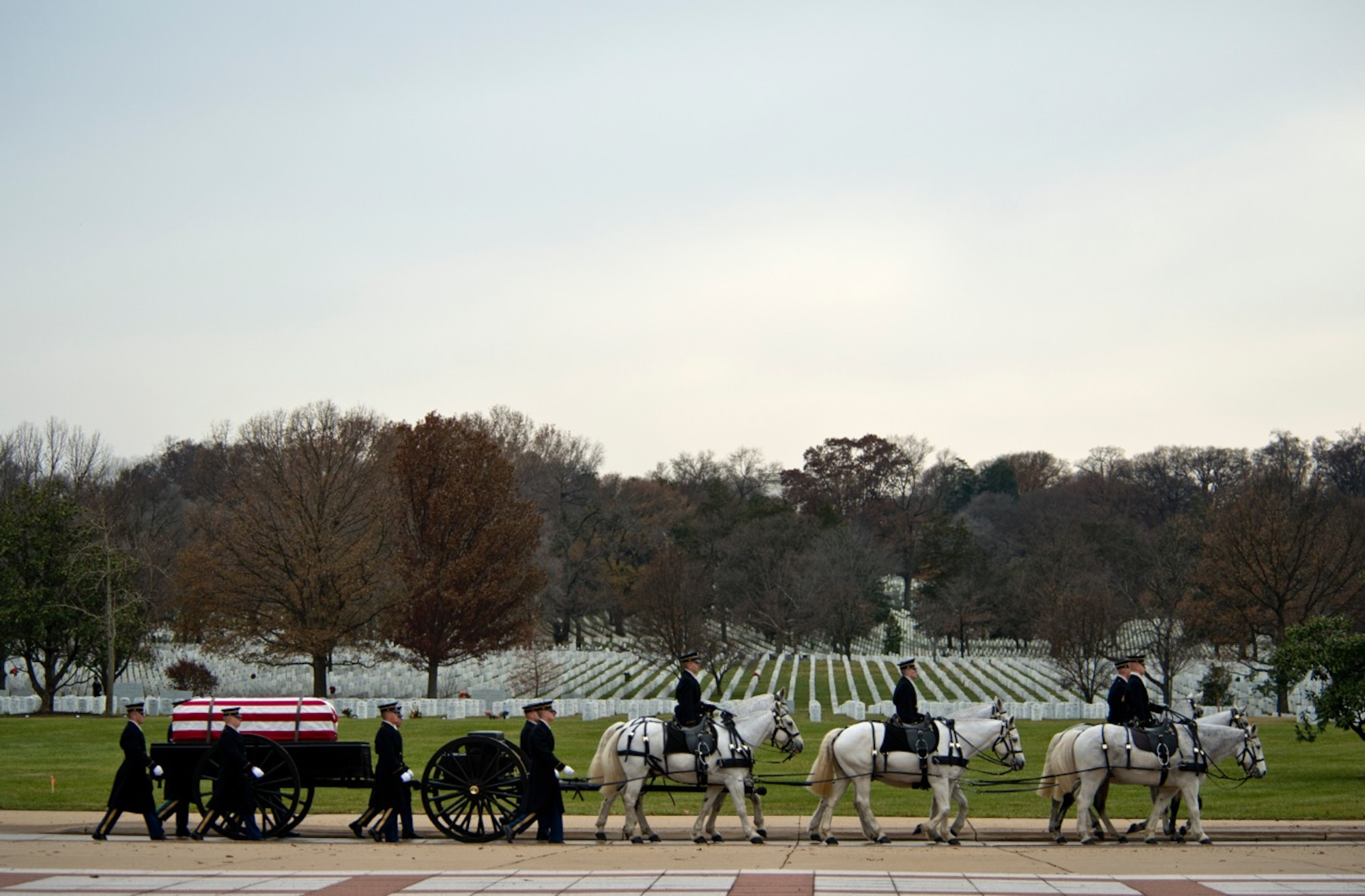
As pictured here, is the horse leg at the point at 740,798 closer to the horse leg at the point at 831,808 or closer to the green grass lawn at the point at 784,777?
the horse leg at the point at 831,808

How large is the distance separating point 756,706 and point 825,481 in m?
97.6

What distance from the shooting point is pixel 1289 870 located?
42.1 ft

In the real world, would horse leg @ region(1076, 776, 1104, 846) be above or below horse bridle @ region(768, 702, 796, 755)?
below

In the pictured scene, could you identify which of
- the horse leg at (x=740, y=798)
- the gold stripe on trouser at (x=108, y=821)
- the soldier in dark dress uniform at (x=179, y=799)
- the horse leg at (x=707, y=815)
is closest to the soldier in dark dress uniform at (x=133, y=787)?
the gold stripe on trouser at (x=108, y=821)

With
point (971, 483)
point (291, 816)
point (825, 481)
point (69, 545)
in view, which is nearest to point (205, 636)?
point (69, 545)

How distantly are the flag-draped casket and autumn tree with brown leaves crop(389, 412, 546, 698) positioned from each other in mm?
29410

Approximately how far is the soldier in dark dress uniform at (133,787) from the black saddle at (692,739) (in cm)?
615

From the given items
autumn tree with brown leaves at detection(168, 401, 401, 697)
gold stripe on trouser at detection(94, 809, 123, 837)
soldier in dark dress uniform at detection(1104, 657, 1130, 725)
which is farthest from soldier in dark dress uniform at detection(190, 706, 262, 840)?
autumn tree with brown leaves at detection(168, 401, 401, 697)

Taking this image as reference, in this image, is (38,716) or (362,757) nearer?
(362,757)

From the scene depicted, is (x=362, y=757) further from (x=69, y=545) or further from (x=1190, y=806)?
(x=69, y=545)

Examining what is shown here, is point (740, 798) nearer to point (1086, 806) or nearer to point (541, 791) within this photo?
point (541, 791)

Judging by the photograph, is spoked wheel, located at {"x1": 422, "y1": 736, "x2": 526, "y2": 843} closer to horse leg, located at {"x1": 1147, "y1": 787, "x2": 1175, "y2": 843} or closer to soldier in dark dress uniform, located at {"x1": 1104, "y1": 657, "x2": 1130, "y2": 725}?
soldier in dark dress uniform, located at {"x1": 1104, "y1": 657, "x2": 1130, "y2": 725}

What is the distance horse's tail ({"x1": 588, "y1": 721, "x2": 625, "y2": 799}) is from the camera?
15.4m

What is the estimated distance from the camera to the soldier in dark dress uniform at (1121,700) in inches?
619
